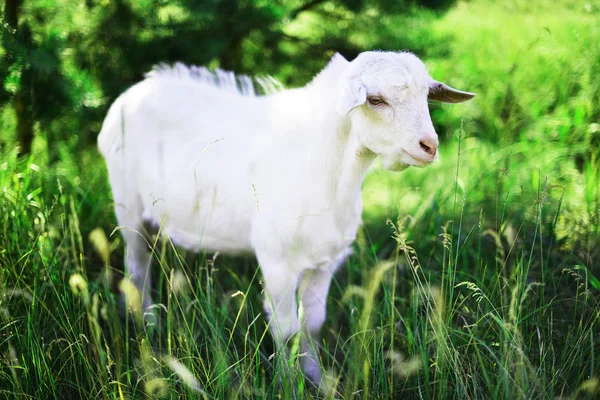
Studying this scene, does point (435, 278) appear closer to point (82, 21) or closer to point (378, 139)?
point (378, 139)

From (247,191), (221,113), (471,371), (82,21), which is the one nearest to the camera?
(471,371)

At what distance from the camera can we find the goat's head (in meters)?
2.34

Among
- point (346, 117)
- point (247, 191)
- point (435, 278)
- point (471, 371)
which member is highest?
point (346, 117)

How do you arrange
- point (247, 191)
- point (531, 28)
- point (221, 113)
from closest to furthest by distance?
point (247, 191)
point (221, 113)
point (531, 28)

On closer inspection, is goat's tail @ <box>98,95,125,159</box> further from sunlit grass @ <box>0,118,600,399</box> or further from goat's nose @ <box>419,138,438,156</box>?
goat's nose @ <box>419,138,438,156</box>

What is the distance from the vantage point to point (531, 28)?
6.53 m

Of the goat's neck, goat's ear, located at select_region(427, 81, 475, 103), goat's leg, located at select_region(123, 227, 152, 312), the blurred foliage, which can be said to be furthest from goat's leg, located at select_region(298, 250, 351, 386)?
the blurred foliage

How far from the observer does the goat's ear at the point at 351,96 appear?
7.50 ft

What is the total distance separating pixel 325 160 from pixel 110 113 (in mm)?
1622

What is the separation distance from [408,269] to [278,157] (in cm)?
122

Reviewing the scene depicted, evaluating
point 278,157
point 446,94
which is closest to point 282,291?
point 278,157

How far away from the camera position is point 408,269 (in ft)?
11.7

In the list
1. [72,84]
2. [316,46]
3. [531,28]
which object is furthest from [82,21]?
[531,28]

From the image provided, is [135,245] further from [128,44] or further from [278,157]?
[128,44]
